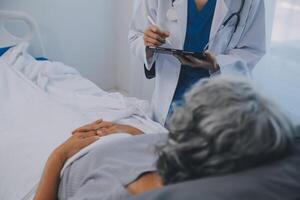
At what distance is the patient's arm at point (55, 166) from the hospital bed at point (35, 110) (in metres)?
0.08

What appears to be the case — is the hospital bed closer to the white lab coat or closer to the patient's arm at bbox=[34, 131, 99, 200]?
the patient's arm at bbox=[34, 131, 99, 200]

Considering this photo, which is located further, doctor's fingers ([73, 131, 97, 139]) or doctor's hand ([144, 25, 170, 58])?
doctor's hand ([144, 25, 170, 58])

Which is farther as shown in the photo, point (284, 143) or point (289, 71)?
point (289, 71)

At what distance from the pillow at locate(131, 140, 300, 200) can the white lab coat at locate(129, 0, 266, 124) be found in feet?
2.49

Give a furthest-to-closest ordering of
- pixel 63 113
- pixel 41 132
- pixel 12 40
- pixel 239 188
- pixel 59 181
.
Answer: pixel 12 40 < pixel 63 113 < pixel 41 132 < pixel 59 181 < pixel 239 188

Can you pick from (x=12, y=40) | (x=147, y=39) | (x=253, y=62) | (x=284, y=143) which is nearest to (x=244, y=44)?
(x=253, y=62)

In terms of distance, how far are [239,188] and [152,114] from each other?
105cm

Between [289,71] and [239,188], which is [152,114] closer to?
[289,71]

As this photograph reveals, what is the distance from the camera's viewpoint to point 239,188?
22.3 inches

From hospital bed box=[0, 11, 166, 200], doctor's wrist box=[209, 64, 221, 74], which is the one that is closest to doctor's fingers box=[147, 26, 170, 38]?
doctor's wrist box=[209, 64, 221, 74]

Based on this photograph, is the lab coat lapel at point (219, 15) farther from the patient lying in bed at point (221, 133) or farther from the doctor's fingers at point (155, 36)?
the patient lying in bed at point (221, 133)

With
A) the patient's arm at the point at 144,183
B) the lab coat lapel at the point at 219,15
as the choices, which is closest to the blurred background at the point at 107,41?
the lab coat lapel at the point at 219,15

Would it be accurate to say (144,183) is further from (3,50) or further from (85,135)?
(3,50)

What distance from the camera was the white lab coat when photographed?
1378mm
